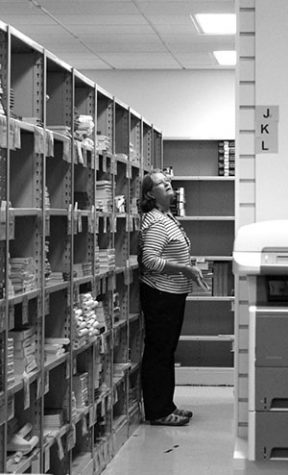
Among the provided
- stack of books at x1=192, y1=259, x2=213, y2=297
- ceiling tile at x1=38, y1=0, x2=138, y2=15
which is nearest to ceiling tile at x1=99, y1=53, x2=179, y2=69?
ceiling tile at x1=38, y1=0, x2=138, y2=15

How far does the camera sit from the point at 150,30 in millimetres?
9070

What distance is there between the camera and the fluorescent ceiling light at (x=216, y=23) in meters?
8.46

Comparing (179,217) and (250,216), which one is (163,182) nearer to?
(179,217)

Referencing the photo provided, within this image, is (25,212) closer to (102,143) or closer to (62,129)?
(62,129)

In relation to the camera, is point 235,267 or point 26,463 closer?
point 235,267

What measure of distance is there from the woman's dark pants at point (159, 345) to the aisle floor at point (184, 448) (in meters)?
0.22

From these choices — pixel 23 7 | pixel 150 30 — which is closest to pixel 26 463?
pixel 23 7

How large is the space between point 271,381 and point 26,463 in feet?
5.18

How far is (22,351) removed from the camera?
4766 mm

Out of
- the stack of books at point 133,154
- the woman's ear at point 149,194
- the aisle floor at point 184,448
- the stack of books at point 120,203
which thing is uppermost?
the stack of books at point 133,154

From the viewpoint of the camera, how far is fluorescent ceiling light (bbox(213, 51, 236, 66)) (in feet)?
33.6

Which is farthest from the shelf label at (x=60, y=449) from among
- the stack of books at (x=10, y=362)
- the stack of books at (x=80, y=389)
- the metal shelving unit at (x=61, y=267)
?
the stack of books at (x=10, y=362)

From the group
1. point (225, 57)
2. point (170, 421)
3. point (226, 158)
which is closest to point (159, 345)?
point (170, 421)

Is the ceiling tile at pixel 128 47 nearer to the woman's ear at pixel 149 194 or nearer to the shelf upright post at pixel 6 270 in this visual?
the woman's ear at pixel 149 194
